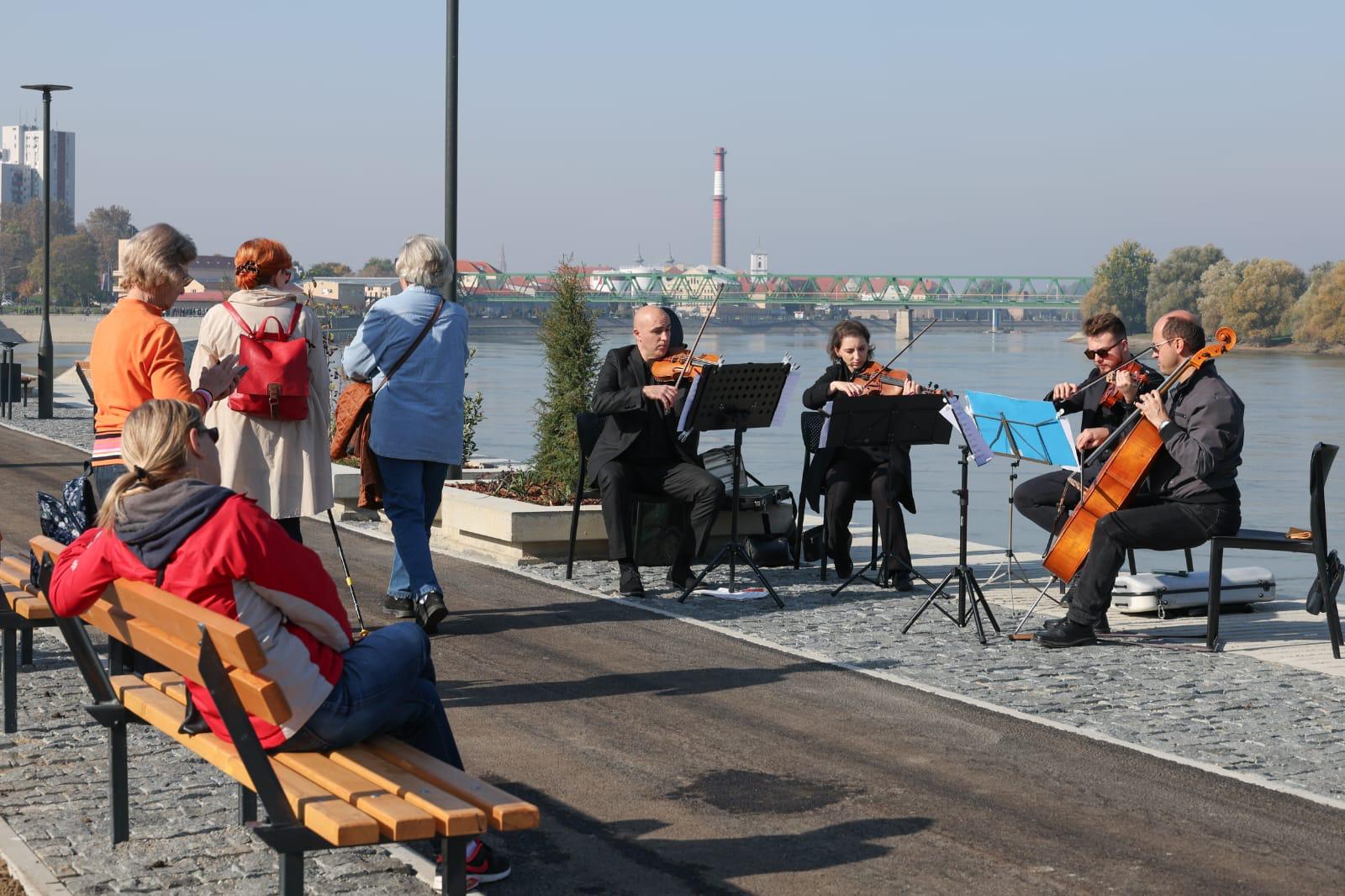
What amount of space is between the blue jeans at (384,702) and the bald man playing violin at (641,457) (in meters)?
4.97

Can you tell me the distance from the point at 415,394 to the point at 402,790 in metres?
4.56

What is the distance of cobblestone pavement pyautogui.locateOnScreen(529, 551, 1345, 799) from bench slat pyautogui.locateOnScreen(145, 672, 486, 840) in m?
3.22

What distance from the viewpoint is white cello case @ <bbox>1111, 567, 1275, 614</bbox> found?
8992mm

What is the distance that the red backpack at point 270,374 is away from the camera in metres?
6.83

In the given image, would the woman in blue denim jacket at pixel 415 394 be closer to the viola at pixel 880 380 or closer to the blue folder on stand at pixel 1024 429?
the blue folder on stand at pixel 1024 429

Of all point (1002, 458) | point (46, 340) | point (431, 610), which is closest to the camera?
point (431, 610)

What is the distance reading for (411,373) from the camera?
27.1 ft

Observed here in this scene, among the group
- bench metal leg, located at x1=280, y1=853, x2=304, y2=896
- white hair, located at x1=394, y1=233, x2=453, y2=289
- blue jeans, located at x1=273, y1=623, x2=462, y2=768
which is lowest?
bench metal leg, located at x1=280, y1=853, x2=304, y2=896

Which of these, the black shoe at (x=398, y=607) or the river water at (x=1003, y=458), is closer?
the black shoe at (x=398, y=607)

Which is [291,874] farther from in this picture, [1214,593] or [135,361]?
[1214,593]

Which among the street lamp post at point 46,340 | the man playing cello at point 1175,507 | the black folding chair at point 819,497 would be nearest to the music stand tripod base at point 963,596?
the man playing cello at point 1175,507

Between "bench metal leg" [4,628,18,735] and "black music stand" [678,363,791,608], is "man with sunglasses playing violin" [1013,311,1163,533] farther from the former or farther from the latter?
"bench metal leg" [4,628,18,735]

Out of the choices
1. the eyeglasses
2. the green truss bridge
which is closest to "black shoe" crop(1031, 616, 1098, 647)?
the eyeglasses

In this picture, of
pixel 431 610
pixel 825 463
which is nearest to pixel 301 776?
pixel 431 610
